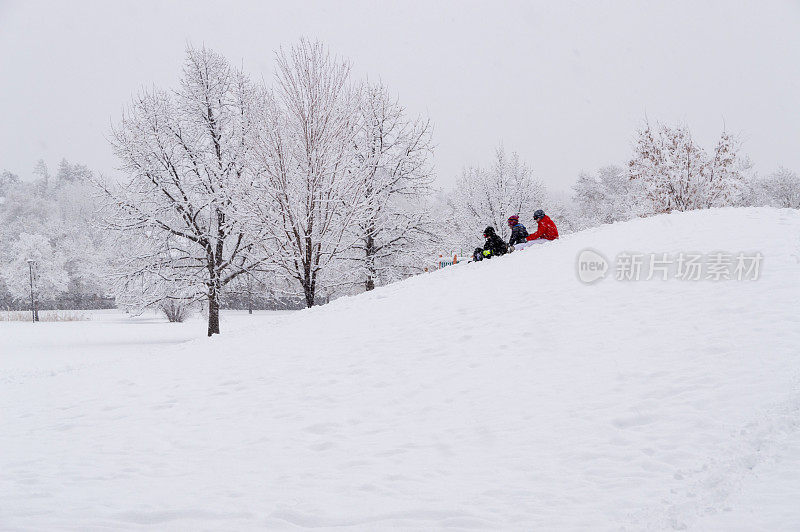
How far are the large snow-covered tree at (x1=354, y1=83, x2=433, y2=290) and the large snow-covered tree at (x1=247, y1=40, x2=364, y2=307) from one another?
13.7ft

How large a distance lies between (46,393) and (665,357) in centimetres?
950

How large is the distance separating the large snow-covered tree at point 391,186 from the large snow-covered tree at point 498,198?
779 cm

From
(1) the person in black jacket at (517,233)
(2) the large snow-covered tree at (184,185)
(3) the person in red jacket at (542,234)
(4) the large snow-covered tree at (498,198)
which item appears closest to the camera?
(3) the person in red jacket at (542,234)

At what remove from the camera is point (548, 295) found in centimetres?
934

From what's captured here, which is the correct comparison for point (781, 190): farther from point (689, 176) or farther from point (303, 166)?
point (303, 166)

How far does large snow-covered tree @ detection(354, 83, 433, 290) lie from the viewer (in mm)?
20672

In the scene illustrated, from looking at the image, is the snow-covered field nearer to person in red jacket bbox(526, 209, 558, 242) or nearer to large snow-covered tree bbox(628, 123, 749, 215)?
person in red jacket bbox(526, 209, 558, 242)

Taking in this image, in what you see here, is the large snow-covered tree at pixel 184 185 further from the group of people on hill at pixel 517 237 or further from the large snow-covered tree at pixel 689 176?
the large snow-covered tree at pixel 689 176

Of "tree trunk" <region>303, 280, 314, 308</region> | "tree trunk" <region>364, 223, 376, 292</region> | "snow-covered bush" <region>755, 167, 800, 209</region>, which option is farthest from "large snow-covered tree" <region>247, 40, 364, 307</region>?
"snow-covered bush" <region>755, 167, 800, 209</region>

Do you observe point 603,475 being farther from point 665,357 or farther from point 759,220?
point 759,220

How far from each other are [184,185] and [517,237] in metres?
12.8

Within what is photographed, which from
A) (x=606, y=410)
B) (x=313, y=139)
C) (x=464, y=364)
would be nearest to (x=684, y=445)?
(x=606, y=410)

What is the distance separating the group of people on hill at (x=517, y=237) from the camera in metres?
13.6

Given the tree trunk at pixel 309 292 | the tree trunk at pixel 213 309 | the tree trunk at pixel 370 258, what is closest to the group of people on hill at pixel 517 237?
the tree trunk at pixel 309 292
